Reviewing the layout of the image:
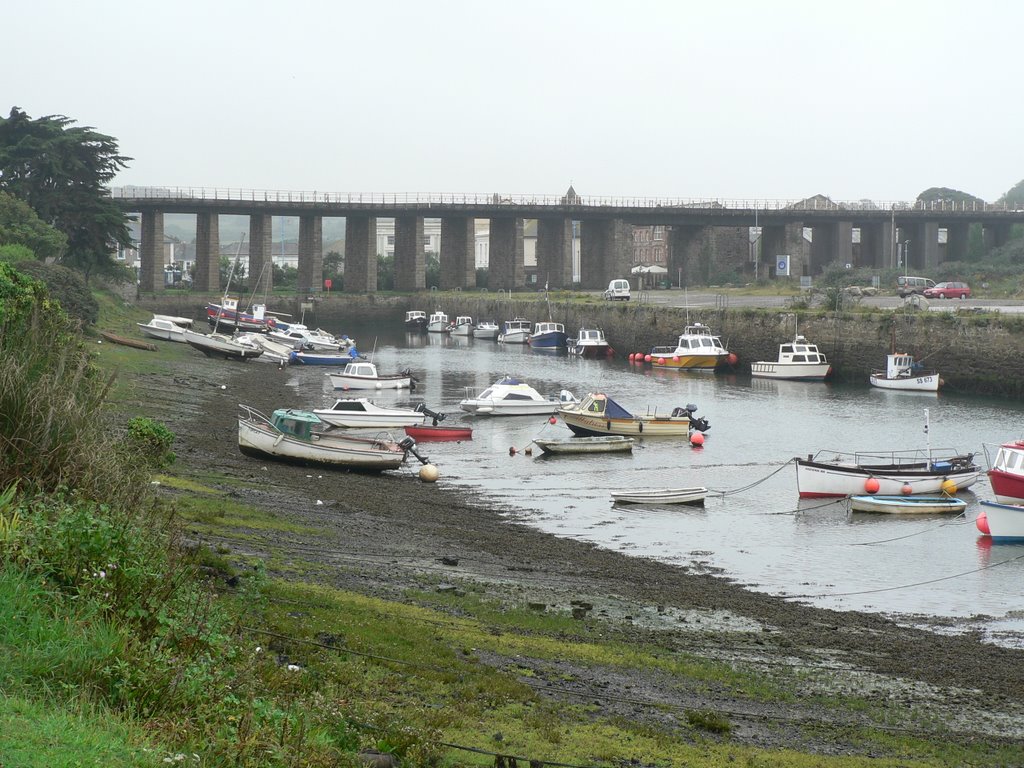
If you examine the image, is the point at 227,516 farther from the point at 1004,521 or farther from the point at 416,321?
the point at 416,321

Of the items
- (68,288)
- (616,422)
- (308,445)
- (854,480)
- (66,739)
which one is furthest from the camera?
(68,288)

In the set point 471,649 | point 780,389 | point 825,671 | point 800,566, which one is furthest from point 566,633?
point 780,389

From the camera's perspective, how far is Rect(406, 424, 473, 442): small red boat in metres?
45.8

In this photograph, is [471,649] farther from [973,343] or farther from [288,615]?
[973,343]

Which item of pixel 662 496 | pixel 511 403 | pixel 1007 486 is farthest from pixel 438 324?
pixel 1007 486

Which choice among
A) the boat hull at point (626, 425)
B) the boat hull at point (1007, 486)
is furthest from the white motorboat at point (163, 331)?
the boat hull at point (1007, 486)

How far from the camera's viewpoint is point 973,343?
6481 cm

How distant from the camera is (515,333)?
10169 centimetres

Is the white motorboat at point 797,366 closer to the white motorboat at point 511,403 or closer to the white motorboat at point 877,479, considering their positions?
the white motorboat at point 511,403

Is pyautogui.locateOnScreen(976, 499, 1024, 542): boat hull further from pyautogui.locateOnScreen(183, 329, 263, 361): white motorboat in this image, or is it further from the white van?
the white van

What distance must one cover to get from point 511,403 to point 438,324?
59809 millimetres

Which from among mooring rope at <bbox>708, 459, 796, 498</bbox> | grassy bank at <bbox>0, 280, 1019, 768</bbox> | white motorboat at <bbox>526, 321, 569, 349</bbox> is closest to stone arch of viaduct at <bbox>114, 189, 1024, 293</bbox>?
white motorboat at <bbox>526, 321, 569, 349</bbox>

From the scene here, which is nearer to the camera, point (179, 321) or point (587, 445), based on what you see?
point (587, 445)

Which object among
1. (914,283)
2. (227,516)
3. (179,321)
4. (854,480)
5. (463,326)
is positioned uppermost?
(914,283)
